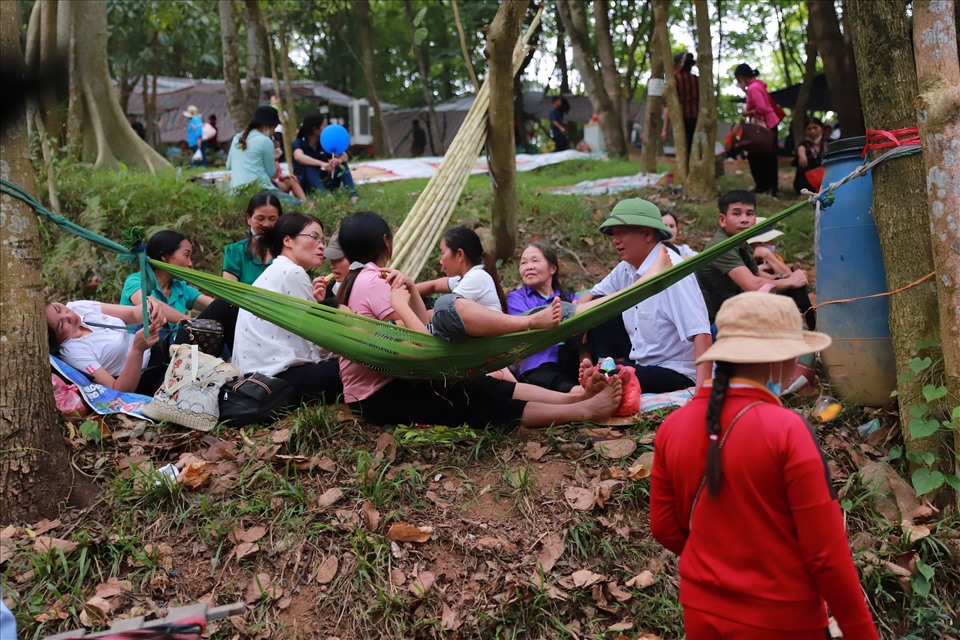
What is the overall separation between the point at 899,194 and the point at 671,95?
4016 millimetres

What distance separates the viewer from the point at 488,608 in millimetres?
2707

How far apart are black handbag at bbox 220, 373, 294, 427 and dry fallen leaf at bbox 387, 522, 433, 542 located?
0.87m

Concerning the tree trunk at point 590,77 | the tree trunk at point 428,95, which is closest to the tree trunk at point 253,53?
the tree trunk at point 590,77

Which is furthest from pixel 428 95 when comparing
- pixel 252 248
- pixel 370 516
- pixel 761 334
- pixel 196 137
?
pixel 761 334

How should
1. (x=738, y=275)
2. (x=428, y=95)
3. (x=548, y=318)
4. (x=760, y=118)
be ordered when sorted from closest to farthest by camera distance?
(x=548, y=318)
(x=738, y=275)
(x=760, y=118)
(x=428, y=95)

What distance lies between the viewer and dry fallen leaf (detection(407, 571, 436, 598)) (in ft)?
8.91

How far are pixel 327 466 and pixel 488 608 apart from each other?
0.86 meters

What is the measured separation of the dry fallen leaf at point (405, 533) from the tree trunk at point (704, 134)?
483cm

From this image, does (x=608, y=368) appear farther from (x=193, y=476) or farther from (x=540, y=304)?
(x=193, y=476)

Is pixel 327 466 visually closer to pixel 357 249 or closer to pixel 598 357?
pixel 357 249

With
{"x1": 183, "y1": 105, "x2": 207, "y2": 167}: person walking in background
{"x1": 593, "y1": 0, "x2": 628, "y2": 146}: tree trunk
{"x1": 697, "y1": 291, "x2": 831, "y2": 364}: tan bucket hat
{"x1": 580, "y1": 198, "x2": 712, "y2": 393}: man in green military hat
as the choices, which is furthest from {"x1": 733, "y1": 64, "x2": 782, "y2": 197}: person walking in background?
{"x1": 183, "y1": 105, "x2": 207, "y2": 167}: person walking in background

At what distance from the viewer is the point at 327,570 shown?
281 cm

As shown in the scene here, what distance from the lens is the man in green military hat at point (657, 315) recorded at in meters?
3.61

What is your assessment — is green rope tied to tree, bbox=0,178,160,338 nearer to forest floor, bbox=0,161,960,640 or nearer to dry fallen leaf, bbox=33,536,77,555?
forest floor, bbox=0,161,960,640
